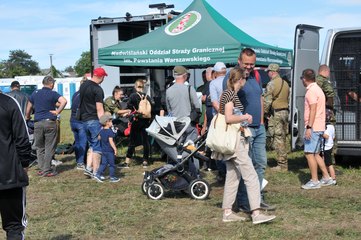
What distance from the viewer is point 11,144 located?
15.1 ft

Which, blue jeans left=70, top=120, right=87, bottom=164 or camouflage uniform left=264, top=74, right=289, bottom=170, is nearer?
camouflage uniform left=264, top=74, right=289, bottom=170

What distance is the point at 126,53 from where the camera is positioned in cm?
1161

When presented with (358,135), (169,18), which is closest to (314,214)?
(358,135)

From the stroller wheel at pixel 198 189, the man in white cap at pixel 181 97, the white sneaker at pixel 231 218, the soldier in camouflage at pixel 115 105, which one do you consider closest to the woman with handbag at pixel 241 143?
the white sneaker at pixel 231 218

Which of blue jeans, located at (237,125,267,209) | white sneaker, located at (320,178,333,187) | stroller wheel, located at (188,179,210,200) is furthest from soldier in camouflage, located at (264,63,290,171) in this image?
blue jeans, located at (237,125,267,209)

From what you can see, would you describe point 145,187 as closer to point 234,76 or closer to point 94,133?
point 94,133

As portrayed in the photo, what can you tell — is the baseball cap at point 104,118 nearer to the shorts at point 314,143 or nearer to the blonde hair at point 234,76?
the shorts at point 314,143

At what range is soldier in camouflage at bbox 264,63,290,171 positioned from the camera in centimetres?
991

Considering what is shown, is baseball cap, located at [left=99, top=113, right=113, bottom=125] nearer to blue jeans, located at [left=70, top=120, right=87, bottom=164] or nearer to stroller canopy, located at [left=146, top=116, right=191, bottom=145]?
stroller canopy, located at [left=146, top=116, right=191, bottom=145]

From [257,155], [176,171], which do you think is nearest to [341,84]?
[176,171]

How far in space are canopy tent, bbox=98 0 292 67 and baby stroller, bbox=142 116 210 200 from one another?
117 inches

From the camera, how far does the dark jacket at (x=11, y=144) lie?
4516 mm

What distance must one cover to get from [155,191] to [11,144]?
3396 mm

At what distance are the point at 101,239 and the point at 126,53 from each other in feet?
20.7
